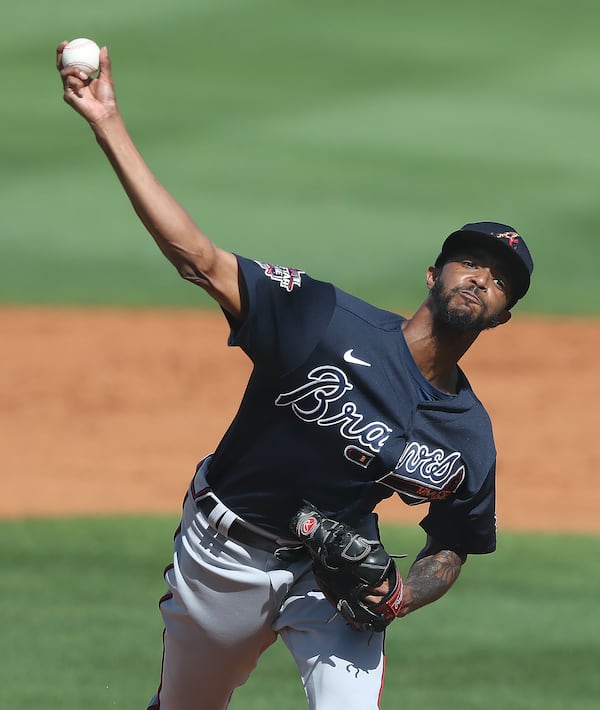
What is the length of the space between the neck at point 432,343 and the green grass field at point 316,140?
1155 cm

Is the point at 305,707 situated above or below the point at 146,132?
below

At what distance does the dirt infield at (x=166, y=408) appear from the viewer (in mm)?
10344

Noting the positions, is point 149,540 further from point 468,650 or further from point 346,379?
point 346,379

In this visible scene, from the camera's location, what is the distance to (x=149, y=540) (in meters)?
9.05

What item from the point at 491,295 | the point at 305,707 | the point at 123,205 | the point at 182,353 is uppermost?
the point at 123,205

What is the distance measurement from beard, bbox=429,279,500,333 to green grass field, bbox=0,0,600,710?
465cm

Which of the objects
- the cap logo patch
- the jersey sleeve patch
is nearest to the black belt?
the jersey sleeve patch

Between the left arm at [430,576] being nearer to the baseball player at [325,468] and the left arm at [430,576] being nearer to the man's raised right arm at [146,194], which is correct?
the baseball player at [325,468]

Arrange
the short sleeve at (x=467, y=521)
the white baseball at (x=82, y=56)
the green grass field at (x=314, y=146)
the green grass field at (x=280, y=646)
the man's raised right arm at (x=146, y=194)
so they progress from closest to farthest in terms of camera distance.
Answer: the man's raised right arm at (x=146, y=194) < the white baseball at (x=82, y=56) < the short sleeve at (x=467, y=521) < the green grass field at (x=280, y=646) < the green grass field at (x=314, y=146)

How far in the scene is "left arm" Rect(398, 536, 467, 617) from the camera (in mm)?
4871

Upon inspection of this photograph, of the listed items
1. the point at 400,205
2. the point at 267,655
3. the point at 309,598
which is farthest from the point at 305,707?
the point at 400,205

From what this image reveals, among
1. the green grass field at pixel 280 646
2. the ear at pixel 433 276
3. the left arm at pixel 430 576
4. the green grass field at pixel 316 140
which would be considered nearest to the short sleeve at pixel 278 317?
the ear at pixel 433 276

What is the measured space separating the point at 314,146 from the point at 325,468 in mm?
16923

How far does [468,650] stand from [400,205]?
12988 mm
